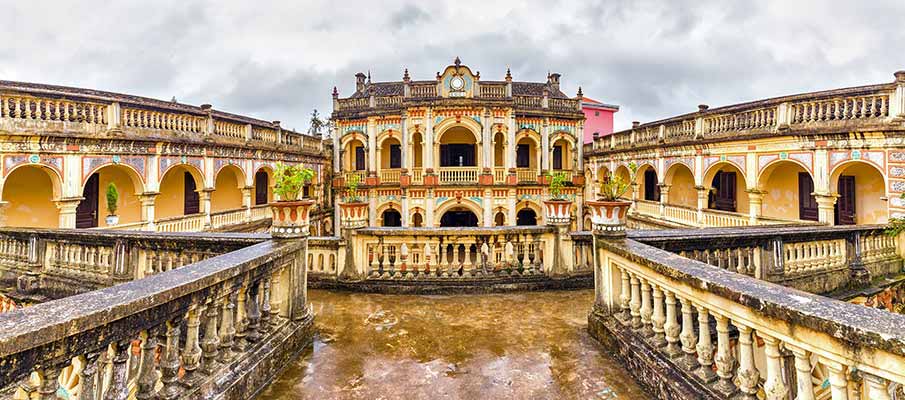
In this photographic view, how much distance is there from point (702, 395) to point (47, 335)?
153 inches

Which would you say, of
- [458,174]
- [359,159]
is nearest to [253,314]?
[458,174]

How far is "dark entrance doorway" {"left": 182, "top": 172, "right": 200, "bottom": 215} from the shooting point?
17.8m

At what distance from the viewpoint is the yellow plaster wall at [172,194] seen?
17297mm

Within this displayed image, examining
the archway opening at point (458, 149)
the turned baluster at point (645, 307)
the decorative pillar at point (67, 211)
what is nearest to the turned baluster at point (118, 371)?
the turned baluster at point (645, 307)

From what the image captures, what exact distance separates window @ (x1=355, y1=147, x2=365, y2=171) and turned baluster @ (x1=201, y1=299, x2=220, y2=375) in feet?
70.6

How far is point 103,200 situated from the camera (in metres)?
15.1

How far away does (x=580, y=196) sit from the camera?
24.7 metres

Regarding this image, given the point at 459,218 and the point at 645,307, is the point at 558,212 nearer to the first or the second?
the point at 645,307

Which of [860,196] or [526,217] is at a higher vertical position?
[860,196]

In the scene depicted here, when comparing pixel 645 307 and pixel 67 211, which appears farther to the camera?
pixel 67 211

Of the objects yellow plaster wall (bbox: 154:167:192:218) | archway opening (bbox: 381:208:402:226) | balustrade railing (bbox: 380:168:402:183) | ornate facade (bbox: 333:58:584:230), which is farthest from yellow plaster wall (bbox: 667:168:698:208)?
yellow plaster wall (bbox: 154:167:192:218)

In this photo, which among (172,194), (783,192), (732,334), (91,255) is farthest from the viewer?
(172,194)

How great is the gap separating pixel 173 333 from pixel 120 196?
15.9 m

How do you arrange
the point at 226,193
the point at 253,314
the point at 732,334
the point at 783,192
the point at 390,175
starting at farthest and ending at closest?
1. the point at 390,175
2. the point at 226,193
3. the point at 783,192
4. the point at 732,334
5. the point at 253,314
